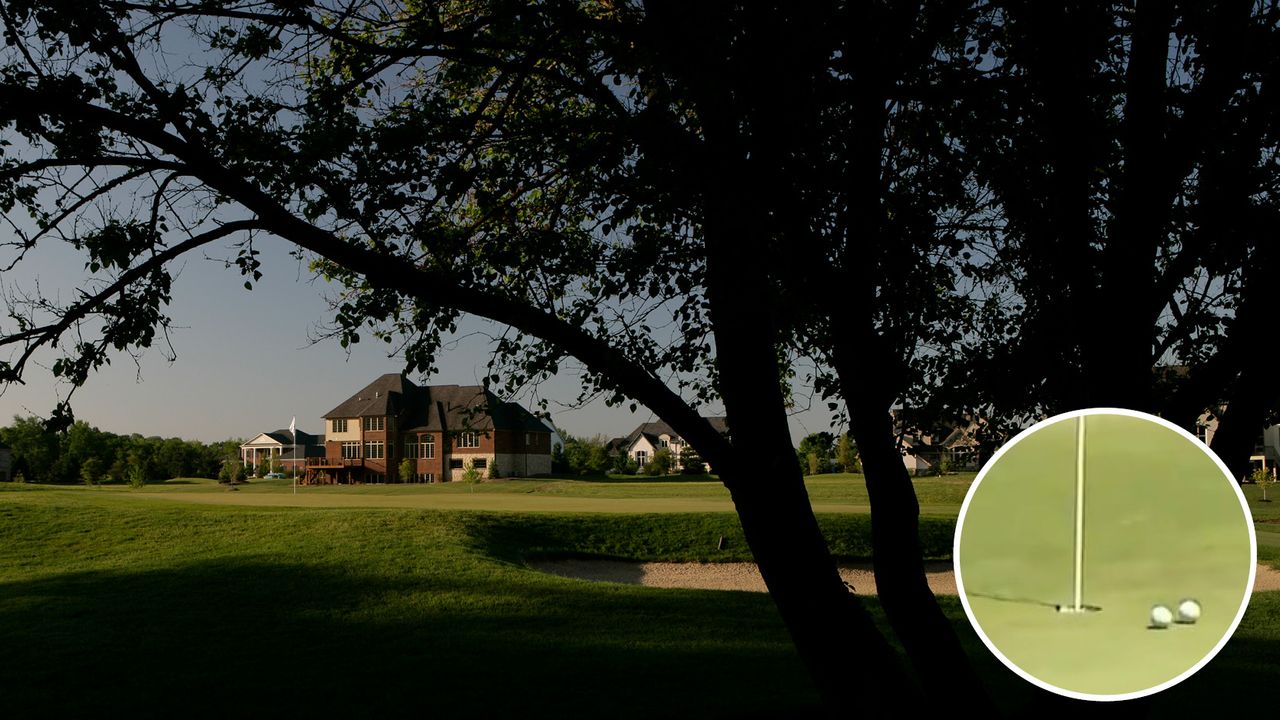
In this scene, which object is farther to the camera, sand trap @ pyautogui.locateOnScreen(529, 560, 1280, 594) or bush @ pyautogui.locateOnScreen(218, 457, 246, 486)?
bush @ pyautogui.locateOnScreen(218, 457, 246, 486)

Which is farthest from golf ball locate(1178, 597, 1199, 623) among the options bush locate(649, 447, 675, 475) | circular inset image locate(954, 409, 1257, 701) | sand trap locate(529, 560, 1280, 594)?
bush locate(649, 447, 675, 475)

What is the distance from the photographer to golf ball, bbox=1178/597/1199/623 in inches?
86.0

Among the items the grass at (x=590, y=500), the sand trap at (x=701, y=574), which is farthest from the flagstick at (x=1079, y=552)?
the grass at (x=590, y=500)

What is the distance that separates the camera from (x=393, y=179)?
747cm

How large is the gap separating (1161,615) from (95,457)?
83.9 m

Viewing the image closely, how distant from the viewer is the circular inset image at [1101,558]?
2.21 metres

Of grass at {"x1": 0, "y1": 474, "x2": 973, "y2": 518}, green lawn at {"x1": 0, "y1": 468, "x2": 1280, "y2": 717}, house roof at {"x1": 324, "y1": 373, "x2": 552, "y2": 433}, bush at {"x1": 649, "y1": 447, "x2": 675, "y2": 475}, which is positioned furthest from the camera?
bush at {"x1": 649, "y1": 447, "x2": 675, "y2": 475}

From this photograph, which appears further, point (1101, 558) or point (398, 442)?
point (398, 442)

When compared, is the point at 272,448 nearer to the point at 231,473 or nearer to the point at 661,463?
the point at 231,473

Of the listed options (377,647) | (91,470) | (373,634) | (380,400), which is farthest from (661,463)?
(377,647)

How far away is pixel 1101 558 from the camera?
2.22 metres

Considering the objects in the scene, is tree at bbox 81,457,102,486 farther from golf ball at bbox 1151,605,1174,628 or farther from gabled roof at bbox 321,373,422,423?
golf ball at bbox 1151,605,1174,628

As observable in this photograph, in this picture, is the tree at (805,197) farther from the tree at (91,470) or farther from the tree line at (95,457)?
the tree at (91,470)

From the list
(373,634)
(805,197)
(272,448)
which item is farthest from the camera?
(272,448)
